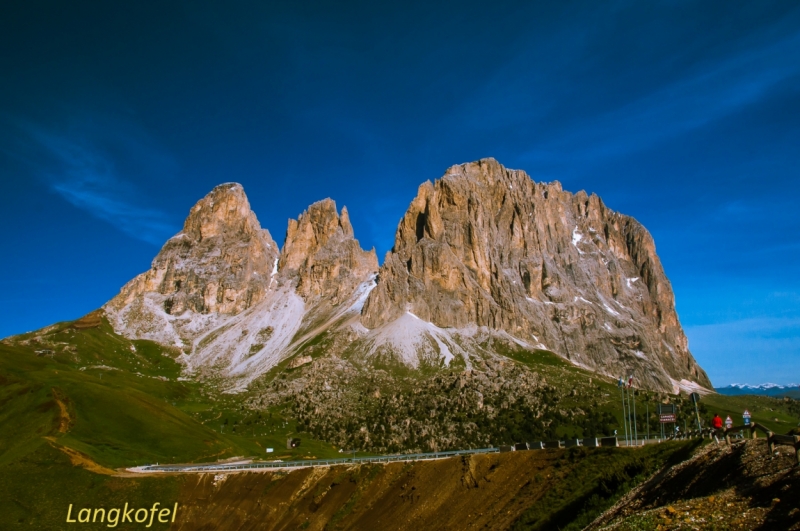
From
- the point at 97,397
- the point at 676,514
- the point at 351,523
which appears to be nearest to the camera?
the point at 676,514

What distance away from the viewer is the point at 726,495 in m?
22.9

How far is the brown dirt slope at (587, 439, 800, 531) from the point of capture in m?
20.4

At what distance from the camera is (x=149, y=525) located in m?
75.2

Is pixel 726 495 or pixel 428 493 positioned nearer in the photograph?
pixel 726 495

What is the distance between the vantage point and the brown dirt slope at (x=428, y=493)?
38.8m

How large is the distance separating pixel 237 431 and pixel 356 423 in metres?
38.7

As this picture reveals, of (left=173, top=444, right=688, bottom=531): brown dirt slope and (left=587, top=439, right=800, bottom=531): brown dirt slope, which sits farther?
(left=173, top=444, right=688, bottom=531): brown dirt slope

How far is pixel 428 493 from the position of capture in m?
51.9

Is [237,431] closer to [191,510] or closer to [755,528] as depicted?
[191,510]

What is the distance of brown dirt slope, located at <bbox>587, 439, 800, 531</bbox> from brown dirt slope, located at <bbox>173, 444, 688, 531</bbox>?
21.2 ft

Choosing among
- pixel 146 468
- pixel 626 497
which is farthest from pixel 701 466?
pixel 146 468

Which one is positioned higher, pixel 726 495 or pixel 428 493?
pixel 726 495

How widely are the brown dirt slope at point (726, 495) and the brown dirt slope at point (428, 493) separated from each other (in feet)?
21.2

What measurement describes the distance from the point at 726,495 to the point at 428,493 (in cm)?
3275
